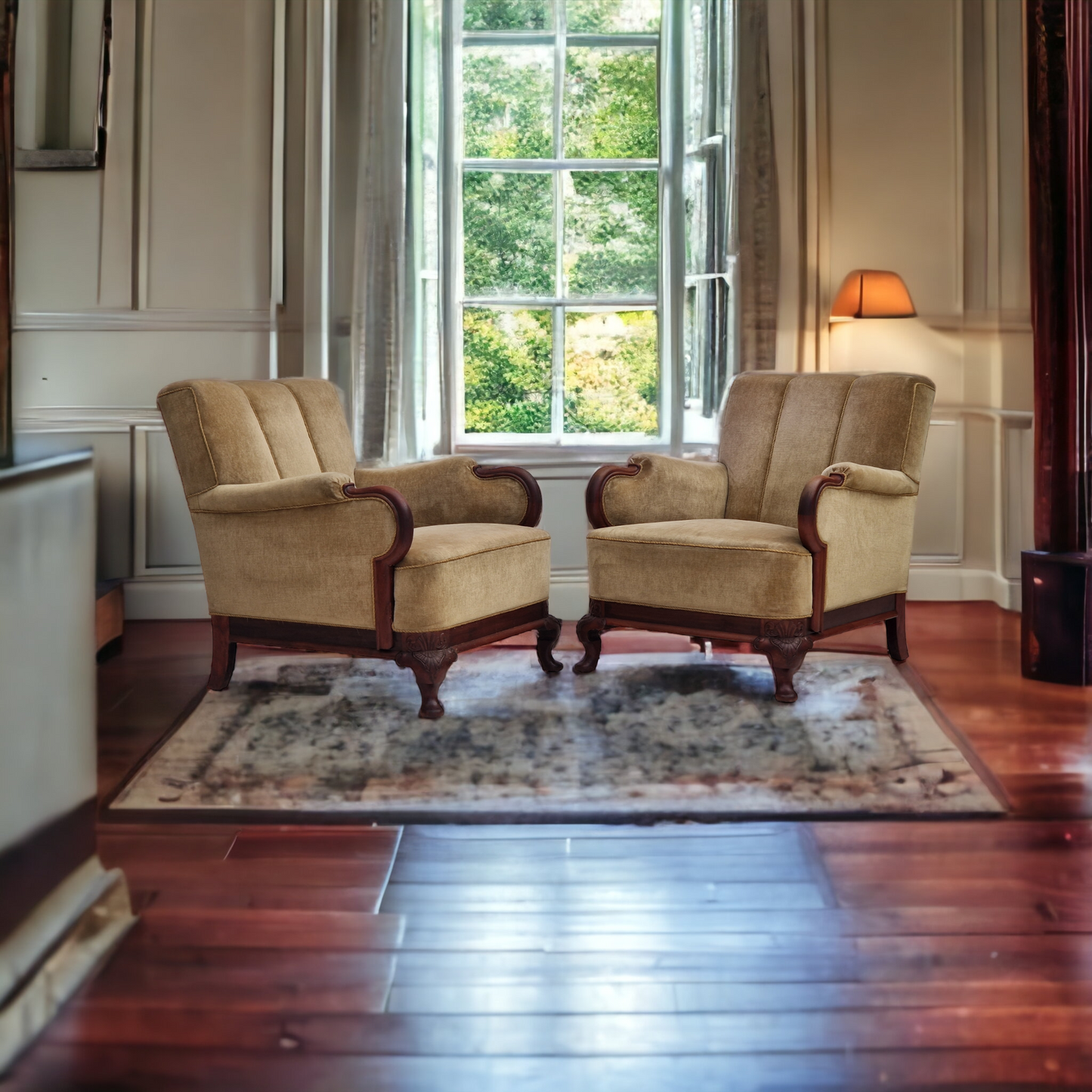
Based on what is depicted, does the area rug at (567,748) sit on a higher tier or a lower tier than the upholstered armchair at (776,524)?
lower

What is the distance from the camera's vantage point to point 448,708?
303cm

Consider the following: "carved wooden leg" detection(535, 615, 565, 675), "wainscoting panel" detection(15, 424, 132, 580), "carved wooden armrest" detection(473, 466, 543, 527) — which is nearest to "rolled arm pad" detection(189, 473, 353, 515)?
"carved wooden armrest" detection(473, 466, 543, 527)

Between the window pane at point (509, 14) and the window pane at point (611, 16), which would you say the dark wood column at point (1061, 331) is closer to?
the window pane at point (611, 16)

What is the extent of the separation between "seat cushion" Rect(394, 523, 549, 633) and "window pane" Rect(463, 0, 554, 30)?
235cm

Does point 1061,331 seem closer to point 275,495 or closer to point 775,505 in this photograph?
point 775,505

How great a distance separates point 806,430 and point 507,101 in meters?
2.00

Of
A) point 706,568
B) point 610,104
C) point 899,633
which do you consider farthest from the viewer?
point 610,104

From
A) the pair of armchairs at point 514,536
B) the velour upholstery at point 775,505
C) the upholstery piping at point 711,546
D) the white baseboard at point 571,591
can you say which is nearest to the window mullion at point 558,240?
the white baseboard at point 571,591

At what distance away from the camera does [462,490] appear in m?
3.59

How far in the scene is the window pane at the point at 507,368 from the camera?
185 inches

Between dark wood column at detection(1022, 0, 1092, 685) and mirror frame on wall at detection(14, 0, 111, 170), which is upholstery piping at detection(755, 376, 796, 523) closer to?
dark wood column at detection(1022, 0, 1092, 685)

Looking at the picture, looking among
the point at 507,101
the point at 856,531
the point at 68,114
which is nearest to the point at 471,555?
the point at 856,531

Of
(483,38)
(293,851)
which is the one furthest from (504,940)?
(483,38)

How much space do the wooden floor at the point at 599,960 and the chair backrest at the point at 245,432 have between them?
1.11 m
